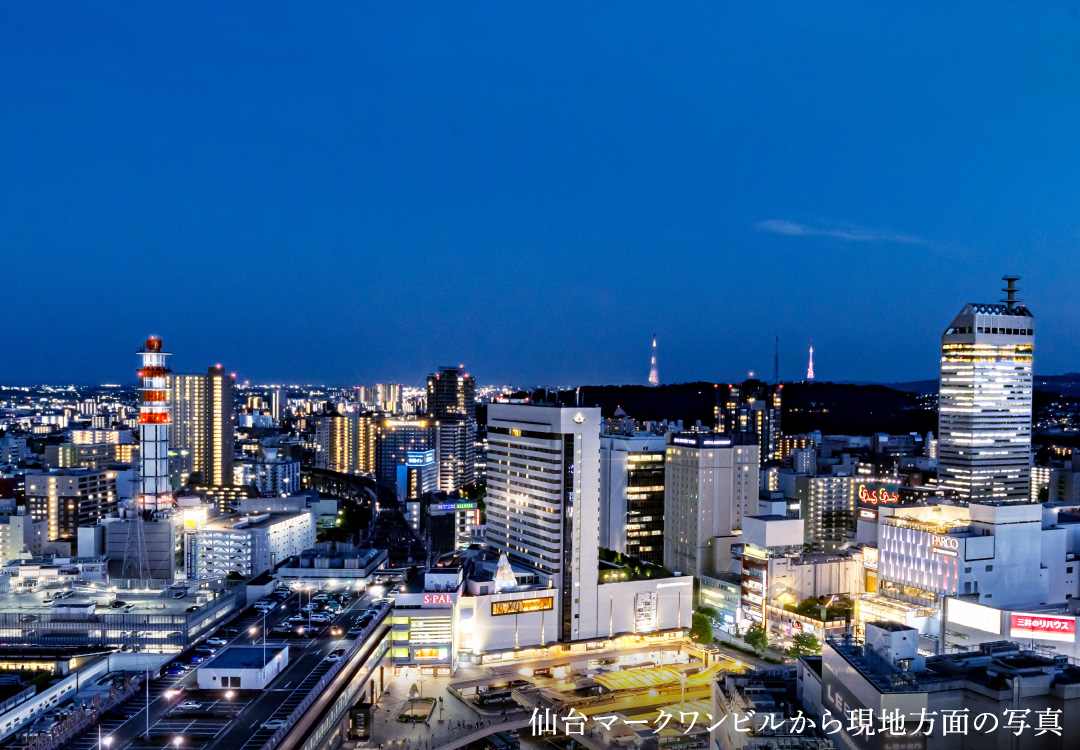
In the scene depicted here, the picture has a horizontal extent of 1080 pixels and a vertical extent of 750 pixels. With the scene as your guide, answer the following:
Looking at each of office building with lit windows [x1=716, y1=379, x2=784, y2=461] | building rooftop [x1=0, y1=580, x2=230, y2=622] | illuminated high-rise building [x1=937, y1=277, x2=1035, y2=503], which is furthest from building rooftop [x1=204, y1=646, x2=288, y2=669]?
office building with lit windows [x1=716, y1=379, x2=784, y2=461]

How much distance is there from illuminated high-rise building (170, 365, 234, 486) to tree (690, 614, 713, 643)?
115 feet

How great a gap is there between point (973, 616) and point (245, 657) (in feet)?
48.6

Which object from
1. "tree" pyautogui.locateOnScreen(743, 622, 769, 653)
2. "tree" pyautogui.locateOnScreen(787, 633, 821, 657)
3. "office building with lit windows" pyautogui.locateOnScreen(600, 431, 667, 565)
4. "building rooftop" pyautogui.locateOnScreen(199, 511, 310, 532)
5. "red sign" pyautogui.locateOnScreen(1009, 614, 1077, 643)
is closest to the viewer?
"red sign" pyautogui.locateOnScreen(1009, 614, 1077, 643)

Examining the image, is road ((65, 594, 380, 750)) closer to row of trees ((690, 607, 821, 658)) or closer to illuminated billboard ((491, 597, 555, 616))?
illuminated billboard ((491, 597, 555, 616))

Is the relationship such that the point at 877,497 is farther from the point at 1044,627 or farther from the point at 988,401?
the point at 1044,627

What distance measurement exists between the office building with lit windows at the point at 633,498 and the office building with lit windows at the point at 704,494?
92 cm

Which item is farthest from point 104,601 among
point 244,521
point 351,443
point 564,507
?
point 351,443

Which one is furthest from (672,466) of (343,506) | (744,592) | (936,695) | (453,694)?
(343,506)

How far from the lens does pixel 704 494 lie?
31.0 m

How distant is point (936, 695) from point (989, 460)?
102ft

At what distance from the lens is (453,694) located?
19.9 metres

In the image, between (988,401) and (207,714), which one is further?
(988,401)

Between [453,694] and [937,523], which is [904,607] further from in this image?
[453,694]

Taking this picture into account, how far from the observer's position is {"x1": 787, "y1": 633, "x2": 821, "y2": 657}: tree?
71.1ft
